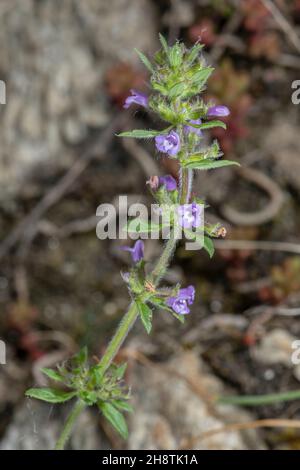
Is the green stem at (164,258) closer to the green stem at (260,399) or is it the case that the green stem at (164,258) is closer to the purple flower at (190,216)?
the purple flower at (190,216)

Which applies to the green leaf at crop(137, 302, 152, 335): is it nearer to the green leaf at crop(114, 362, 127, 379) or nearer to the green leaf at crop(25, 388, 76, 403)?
the green leaf at crop(114, 362, 127, 379)

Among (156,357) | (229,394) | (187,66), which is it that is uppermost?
(187,66)

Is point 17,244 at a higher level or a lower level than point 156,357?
higher

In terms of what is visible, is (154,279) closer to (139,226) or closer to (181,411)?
(139,226)

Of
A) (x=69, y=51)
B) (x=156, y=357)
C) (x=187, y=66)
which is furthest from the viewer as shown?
(x=69, y=51)

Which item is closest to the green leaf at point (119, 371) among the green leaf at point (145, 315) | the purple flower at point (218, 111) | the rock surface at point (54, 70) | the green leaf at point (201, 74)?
the green leaf at point (145, 315)
